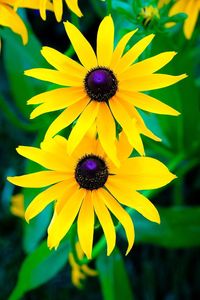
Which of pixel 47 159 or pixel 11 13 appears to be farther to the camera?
pixel 11 13

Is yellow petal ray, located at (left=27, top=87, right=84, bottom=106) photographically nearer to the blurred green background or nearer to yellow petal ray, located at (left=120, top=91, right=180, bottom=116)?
yellow petal ray, located at (left=120, top=91, right=180, bottom=116)

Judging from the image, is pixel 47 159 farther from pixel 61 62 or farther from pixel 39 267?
pixel 39 267

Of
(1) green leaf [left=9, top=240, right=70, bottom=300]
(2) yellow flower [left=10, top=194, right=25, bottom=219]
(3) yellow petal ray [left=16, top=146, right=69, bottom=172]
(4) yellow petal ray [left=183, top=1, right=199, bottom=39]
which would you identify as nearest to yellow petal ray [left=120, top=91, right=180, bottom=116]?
(3) yellow petal ray [left=16, top=146, right=69, bottom=172]

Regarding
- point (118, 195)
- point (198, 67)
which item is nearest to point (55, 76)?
point (118, 195)

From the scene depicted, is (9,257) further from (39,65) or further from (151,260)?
(39,65)

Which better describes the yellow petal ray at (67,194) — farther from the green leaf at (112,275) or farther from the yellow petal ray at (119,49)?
the green leaf at (112,275)

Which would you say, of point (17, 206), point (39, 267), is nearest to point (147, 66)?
point (39, 267)

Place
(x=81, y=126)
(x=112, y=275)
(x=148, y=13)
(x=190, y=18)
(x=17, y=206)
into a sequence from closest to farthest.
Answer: (x=81, y=126)
(x=148, y=13)
(x=190, y=18)
(x=112, y=275)
(x=17, y=206)

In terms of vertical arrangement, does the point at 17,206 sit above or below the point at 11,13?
below
